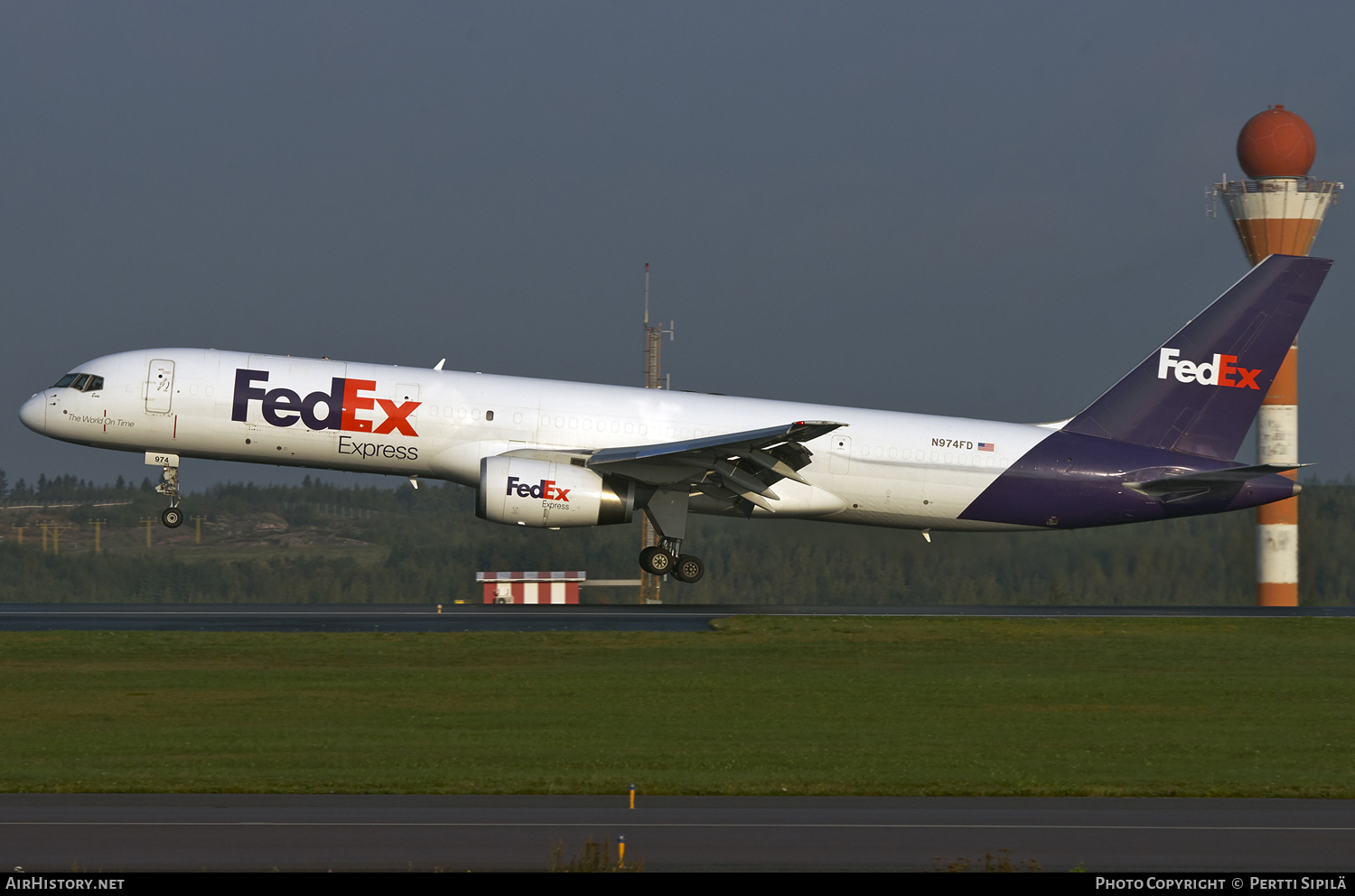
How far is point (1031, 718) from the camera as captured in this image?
20719 millimetres

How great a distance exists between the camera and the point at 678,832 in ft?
42.8

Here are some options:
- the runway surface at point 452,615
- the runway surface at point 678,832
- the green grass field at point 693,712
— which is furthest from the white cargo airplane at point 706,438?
the runway surface at point 678,832

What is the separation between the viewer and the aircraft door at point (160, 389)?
32312 millimetres

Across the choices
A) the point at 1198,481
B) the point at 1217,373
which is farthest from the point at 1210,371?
the point at 1198,481

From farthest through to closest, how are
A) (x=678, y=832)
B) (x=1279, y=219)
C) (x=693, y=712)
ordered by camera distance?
1. (x=1279, y=219)
2. (x=693, y=712)
3. (x=678, y=832)

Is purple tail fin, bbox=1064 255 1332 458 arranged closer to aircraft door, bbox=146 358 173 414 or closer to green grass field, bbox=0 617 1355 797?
Result: green grass field, bbox=0 617 1355 797

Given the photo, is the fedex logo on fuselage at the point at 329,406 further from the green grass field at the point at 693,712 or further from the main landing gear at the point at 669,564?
the green grass field at the point at 693,712

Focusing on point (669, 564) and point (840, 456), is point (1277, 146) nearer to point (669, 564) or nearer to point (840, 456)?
point (840, 456)

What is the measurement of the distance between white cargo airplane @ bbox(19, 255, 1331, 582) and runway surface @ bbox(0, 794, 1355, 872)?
53.9 ft

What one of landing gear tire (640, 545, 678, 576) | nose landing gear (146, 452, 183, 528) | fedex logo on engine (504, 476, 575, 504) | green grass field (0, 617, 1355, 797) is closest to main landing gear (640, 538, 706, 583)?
landing gear tire (640, 545, 678, 576)

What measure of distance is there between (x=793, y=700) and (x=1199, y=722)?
580 cm

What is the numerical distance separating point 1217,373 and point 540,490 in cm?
1744

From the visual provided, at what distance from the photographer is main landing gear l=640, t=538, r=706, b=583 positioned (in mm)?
33688

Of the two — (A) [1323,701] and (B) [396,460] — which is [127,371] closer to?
(B) [396,460]
